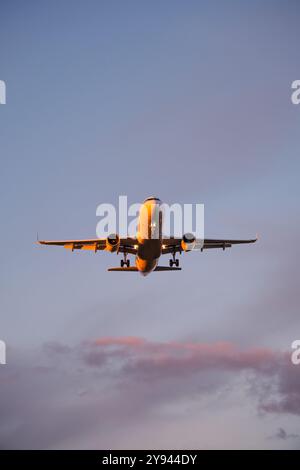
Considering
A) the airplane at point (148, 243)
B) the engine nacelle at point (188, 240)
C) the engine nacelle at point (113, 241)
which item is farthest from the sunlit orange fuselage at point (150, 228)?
the engine nacelle at point (188, 240)

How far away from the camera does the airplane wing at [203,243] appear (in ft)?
211

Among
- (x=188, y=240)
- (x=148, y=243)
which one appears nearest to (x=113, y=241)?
(x=148, y=243)

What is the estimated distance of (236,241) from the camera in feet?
224

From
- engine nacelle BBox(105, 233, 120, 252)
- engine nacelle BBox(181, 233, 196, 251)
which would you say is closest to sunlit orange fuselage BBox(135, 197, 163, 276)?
engine nacelle BBox(105, 233, 120, 252)

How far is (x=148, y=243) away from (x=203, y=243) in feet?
43.6

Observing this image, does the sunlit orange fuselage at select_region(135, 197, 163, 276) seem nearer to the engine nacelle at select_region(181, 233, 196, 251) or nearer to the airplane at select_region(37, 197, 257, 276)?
the airplane at select_region(37, 197, 257, 276)

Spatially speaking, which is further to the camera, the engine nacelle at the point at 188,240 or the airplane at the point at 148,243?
the engine nacelle at the point at 188,240

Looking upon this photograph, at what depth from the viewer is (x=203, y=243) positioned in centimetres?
6738

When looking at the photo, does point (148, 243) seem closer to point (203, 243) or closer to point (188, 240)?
point (188, 240)

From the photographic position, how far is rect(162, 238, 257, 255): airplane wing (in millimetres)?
64375

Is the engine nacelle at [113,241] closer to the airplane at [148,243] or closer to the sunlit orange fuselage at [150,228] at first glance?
the airplane at [148,243]
